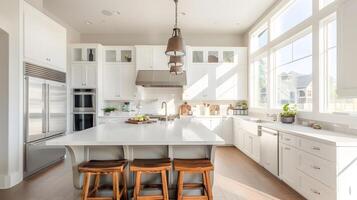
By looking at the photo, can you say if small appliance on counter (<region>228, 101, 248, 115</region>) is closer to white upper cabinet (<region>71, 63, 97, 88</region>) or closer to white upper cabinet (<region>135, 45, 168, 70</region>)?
white upper cabinet (<region>135, 45, 168, 70</region>)

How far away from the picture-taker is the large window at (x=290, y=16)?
12.3 ft

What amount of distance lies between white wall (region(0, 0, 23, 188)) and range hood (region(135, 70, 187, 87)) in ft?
9.42

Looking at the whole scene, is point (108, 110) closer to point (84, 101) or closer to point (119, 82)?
point (84, 101)

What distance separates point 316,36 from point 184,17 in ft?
9.75

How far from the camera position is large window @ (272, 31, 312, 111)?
375 cm

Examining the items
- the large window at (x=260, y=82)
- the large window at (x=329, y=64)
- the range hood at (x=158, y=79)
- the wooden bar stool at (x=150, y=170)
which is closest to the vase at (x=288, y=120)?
the large window at (x=329, y=64)

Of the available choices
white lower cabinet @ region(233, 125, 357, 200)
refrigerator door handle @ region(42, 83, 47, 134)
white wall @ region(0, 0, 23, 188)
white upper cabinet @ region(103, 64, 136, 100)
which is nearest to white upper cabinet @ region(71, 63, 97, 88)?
white upper cabinet @ region(103, 64, 136, 100)

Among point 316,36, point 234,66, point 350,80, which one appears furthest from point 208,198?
point 234,66

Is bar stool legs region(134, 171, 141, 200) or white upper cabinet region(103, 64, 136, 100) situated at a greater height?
white upper cabinet region(103, 64, 136, 100)

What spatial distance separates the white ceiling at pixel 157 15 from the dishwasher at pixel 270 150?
107 inches

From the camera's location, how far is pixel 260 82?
5.79 meters

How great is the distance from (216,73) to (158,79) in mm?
1671

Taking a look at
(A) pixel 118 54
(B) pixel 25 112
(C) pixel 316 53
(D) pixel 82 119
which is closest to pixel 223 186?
(C) pixel 316 53

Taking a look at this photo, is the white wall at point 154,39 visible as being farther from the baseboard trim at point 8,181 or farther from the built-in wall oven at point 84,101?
the baseboard trim at point 8,181
